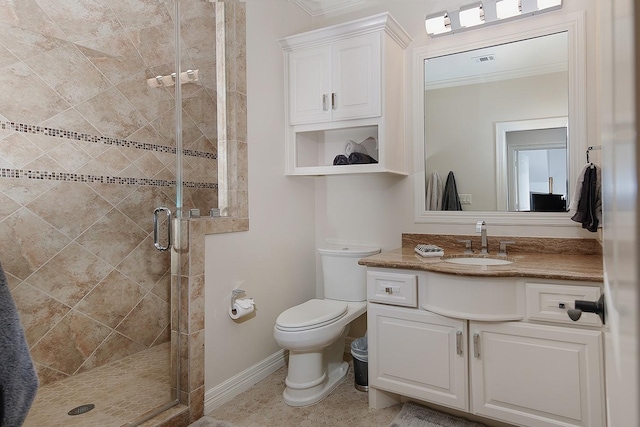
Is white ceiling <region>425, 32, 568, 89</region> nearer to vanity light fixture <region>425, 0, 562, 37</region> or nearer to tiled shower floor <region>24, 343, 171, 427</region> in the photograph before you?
vanity light fixture <region>425, 0, 562, 37</region>

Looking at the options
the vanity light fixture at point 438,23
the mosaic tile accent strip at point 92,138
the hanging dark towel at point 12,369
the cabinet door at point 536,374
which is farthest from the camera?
the vanity light fixture at point 438,23

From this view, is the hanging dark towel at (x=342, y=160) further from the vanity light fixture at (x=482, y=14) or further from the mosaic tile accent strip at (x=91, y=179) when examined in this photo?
the vanity light fixture at (x=482, y=14)

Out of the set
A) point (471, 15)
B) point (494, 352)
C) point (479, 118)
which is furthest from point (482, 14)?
point (494, 352)

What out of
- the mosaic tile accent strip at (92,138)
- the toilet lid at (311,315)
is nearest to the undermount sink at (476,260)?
the toilet lid at (311,315)

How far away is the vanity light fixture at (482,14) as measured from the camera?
7.13 feet

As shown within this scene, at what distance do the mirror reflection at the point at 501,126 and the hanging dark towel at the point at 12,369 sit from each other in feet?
7.41

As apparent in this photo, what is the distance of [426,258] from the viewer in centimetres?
209

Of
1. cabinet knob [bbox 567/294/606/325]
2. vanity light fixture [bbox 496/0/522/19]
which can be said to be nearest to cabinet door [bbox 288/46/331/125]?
vanity light fixture [bbox 496/0/522/19]

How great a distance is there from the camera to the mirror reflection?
2.18 meters

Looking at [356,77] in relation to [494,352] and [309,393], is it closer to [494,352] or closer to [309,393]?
[494,352]

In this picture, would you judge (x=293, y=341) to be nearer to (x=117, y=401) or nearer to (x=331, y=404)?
(x=331, y=404)

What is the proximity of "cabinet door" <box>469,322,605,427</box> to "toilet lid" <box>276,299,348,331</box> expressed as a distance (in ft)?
2.48

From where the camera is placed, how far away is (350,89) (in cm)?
240

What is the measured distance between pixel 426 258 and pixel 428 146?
85cm
